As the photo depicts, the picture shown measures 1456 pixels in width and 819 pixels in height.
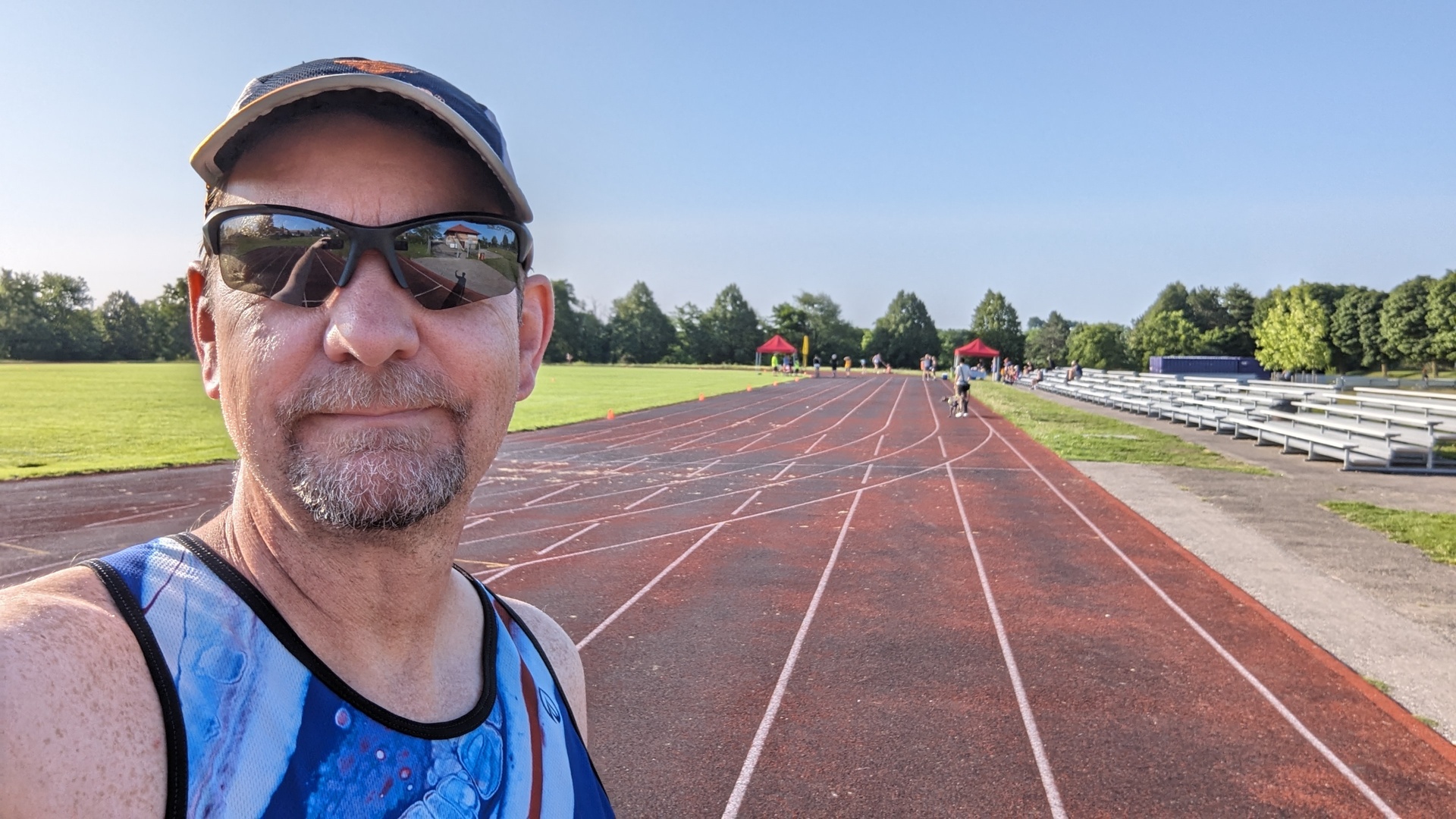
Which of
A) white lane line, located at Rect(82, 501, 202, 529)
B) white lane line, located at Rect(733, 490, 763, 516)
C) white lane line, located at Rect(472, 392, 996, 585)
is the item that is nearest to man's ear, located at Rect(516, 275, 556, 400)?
white lane line, located at Rect(472, 392, 996, 585)

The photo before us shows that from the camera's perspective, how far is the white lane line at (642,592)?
7.36 metres

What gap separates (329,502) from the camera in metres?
0.99

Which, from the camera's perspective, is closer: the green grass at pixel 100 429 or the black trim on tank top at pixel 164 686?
the black trim on tank top at pixel 164 686

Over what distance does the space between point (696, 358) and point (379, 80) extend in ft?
327

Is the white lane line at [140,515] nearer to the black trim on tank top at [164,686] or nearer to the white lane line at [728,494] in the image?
the white lane line at [728,494]

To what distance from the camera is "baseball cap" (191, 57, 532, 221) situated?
991mm

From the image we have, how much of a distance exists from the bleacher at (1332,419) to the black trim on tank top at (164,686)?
21.0 metres

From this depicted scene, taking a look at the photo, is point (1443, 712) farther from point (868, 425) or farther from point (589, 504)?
point (868, 425)

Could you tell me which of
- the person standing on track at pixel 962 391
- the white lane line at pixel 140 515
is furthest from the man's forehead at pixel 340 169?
the person standing on track at pixel 962 391

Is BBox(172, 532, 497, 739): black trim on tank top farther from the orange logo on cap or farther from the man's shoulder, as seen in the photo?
the orange logo on cap

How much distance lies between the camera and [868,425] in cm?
2778

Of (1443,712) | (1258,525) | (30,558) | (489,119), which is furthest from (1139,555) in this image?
(30,558)

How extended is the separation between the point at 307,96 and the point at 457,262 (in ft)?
0.90

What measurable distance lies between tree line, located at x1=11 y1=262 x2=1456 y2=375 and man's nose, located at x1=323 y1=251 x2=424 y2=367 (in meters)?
51.6
